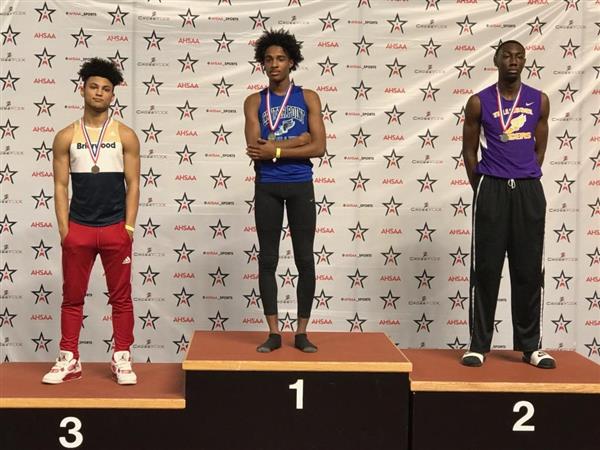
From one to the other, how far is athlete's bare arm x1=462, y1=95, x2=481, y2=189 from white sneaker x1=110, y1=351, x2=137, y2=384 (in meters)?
2.00

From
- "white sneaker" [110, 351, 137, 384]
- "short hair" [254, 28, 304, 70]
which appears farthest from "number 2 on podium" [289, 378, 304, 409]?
"short hair" [254, 28, 304, 70]

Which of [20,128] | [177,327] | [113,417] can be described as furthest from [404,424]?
[20,128]

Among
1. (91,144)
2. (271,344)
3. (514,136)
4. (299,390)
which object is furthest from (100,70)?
(514,136)

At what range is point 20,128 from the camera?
5156 millimetres

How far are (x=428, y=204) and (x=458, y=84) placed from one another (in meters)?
0.90

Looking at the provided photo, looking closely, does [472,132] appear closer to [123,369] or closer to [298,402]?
[298,402]

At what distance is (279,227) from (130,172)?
2.60 feet

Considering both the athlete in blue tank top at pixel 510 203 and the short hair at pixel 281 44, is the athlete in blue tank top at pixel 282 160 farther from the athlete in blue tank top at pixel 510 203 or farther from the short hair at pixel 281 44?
the athlete in blue tank top at pixel 510 203

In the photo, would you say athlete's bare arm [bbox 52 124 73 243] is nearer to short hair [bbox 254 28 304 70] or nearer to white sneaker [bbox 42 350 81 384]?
white sneaker [bbox 42 350 81 384]

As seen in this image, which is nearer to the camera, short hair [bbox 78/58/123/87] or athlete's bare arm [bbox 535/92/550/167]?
short hair [bbox 78/58/123/87]

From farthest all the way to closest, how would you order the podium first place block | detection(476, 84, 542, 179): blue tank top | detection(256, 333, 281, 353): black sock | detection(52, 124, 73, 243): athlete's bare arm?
1. detection(476, 84, 542, 179): blue tank top
2. detection(256, 333, 281, 353): black sock
3. detection(52, 124, 73, 243): athlete's bare arm
4. the podium first place block

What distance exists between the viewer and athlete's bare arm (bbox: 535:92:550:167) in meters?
3.78

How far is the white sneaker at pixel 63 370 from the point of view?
3537mm

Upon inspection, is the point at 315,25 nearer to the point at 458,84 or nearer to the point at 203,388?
the point at 458,84
